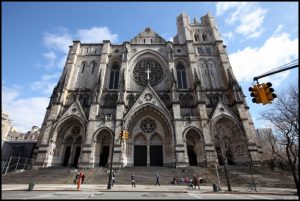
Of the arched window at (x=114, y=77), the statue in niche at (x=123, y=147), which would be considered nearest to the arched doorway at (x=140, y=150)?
the statue in niche at (x=123, y=147)

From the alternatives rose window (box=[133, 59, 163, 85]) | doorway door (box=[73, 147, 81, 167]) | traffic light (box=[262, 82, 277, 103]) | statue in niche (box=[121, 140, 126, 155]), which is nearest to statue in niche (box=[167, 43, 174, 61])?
rose window (box=[133, 59, 163, 85])

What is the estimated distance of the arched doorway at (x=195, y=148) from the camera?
25413mm

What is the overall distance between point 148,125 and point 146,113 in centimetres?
194

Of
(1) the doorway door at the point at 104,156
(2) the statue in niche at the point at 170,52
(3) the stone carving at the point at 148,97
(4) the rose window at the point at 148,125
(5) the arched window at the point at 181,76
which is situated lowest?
(1) the doorway door at the point at 104,156

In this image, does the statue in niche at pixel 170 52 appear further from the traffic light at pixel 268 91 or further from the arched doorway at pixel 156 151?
the traffic light at pixel 268 91

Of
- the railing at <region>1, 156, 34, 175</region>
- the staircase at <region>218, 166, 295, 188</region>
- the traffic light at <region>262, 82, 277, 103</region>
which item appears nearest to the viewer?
the traffic light at <region>262, 82, 277, 103</region>

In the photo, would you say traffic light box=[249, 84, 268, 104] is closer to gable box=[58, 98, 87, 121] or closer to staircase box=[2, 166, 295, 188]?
staircase box=[2, 166, 295, 188]

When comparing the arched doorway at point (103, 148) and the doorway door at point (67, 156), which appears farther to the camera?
the doorway door at point (67, 156)

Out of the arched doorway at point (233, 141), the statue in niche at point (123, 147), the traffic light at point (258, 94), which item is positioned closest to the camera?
the traffic light at point (258, 94)

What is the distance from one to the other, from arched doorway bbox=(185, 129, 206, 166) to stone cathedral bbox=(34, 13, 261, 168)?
14 cm

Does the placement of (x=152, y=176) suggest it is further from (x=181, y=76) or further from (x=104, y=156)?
(x=181, y=76)

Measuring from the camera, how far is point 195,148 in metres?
27.2

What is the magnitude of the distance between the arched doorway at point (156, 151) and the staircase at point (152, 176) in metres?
3.90

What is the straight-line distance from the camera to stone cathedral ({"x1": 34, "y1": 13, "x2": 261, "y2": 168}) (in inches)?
997
